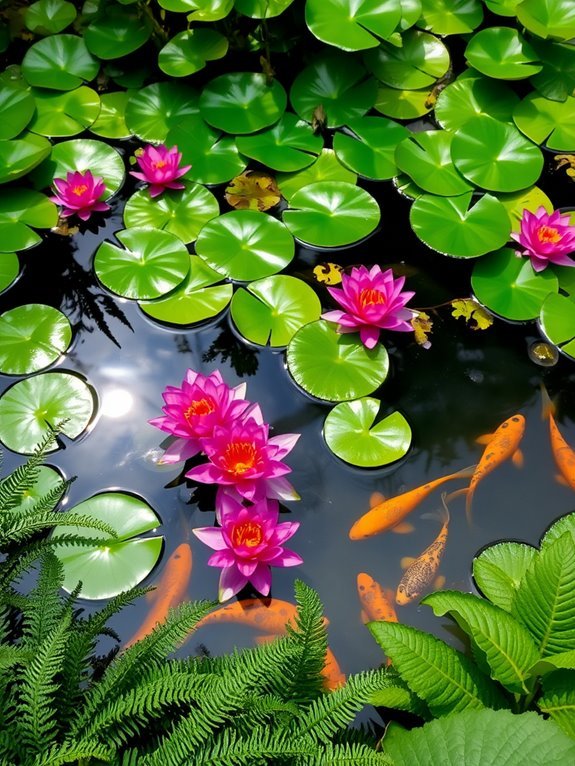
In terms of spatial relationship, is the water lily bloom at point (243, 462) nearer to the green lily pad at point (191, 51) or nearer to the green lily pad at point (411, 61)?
the green lily pad at point (191, 51)

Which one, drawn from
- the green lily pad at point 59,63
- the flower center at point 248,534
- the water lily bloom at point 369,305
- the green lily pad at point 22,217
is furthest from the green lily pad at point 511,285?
the green lily pad at point 59,63

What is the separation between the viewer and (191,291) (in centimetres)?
299

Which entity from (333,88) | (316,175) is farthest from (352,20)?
(316,175)

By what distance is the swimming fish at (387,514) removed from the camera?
95.5 inches

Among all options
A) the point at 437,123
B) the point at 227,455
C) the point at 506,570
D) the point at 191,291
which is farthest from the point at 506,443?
the point at 437,123

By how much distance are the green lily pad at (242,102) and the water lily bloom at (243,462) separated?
69.5 inches

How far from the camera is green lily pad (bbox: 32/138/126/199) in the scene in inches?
134

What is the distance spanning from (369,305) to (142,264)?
108 cm

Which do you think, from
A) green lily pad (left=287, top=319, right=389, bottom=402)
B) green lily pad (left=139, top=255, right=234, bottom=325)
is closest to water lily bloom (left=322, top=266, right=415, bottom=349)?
green lily pad (left=287, top=319, right=389, bottom=402)

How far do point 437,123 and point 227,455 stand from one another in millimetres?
2302

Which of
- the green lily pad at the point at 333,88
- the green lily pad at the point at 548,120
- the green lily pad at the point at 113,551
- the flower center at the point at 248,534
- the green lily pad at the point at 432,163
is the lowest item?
the green lily pad at the point at 113,551

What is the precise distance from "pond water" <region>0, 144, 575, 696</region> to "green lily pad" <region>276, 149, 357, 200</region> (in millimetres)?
353

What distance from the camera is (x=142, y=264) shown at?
304cm

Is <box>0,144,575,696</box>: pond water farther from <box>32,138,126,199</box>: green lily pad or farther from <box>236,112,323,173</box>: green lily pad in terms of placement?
<box>236,112,323,173</box>: green lily pad
